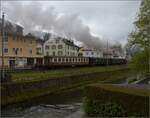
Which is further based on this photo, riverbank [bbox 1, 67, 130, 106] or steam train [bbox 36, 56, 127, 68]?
steam train [bbox 36, 56, 127, 68]

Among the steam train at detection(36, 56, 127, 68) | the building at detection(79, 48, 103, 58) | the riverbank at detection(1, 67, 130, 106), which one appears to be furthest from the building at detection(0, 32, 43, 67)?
the building at detection(79, 48, 103, 58)

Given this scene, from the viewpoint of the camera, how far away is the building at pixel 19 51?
54.7m

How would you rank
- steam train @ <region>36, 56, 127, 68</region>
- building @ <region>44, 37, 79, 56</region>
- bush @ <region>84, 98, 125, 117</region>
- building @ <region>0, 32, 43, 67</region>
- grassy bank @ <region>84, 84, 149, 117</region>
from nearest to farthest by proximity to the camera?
grassy bank @ <region>84, 84, 149, 117</region> → bush @ <region>84, 98, 125, 117</region> → building @ <region>0, 32, 43, 67</region> → steam train @ <region>36, 56, 127, 68</region> → building @ <region>44, 37, 79, 56</region>

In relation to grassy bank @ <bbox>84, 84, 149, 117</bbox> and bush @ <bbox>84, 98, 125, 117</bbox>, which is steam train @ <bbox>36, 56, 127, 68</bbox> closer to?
bush @ <bbox>84, 98, 125, 117</bbox>

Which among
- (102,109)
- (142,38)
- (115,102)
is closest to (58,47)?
(142,38)

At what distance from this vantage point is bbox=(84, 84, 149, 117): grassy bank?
38.3 ft

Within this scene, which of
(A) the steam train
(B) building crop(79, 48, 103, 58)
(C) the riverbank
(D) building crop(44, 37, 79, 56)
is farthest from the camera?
(B) building crop(79, 48, 103, 58)

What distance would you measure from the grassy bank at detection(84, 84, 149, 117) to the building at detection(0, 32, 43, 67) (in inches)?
1653

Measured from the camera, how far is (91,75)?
156 ft

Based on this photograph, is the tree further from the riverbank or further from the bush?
the bush

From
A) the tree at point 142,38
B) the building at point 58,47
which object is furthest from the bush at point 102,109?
the building at point 58,47

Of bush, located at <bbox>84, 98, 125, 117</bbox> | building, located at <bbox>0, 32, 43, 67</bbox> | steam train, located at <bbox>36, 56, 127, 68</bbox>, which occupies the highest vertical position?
building, located at <bbox>0, 32, 43, 67</bbox>

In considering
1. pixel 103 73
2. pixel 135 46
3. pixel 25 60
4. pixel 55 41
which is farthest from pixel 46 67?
pixel 55 41

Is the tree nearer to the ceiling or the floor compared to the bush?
nearer to the ceiling
